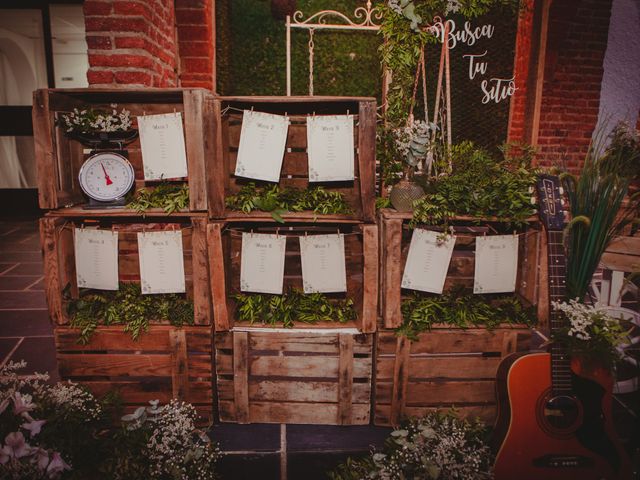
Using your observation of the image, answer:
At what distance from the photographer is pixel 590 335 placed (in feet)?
6.42

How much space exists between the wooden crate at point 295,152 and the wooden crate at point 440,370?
2.43 ft

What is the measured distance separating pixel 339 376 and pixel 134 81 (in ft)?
6.79

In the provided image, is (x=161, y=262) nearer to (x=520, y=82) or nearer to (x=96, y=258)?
(x=96, y=258)

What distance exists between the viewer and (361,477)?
1.94m

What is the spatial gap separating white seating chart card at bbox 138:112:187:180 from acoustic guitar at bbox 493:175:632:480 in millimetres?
1924

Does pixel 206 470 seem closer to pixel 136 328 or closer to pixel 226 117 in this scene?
pixel 136 328

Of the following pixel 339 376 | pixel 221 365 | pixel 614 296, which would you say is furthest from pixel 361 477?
pixel 614 296

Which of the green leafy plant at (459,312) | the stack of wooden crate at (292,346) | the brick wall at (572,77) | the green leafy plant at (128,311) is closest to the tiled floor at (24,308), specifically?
the green leafy plant at (128,311)

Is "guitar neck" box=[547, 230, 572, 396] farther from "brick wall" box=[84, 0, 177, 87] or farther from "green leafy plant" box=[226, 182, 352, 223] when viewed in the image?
"brick wall" box=[84, 0, 177, 87]

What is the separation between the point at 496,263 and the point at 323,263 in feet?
3.05

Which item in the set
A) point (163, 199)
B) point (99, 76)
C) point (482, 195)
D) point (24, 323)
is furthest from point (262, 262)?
point (24, 323)

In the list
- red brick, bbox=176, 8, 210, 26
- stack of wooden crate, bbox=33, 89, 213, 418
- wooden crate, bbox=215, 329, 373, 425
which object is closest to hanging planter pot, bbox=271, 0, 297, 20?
red brick, bbox=176, 8, 210, 26

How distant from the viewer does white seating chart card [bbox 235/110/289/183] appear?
7.26 ft

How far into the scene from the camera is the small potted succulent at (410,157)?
2.22 meters
